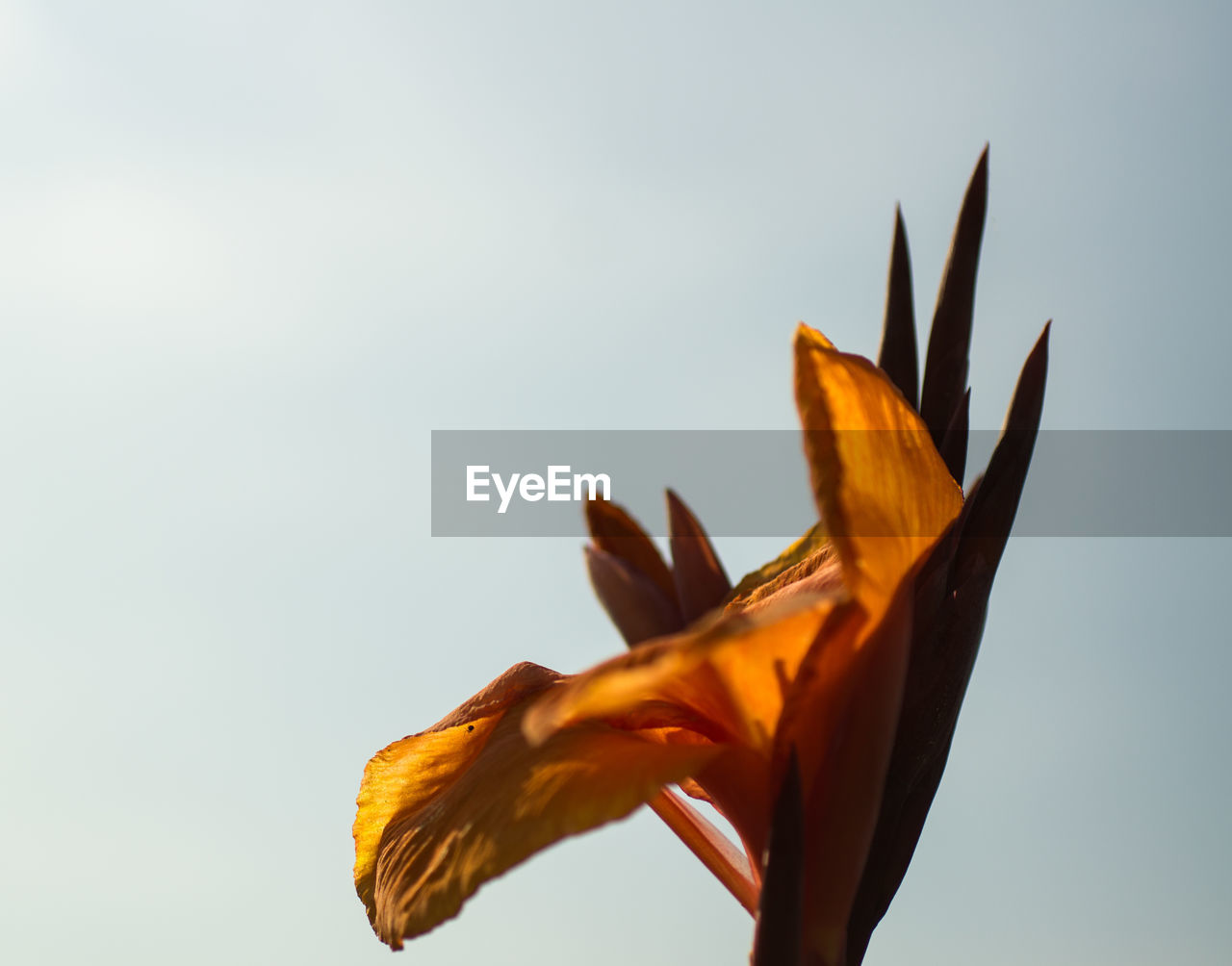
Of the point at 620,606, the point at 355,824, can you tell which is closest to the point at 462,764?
the point at 355,824

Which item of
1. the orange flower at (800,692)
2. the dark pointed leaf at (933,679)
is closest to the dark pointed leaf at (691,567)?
the orange flower at (800,692)

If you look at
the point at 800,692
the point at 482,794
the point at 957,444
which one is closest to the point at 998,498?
the point at 957,444

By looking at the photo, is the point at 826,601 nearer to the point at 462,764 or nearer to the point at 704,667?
the point at 704,667

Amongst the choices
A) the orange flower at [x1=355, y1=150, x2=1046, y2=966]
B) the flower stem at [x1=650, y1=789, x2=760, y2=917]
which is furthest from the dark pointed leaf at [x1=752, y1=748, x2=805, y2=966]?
the flower stem at [x1=650, y1=789, x2=760, y2=917]

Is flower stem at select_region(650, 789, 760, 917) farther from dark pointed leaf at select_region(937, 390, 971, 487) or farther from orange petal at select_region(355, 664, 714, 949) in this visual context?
dark pointed leaf at select_region(937, 390, 971, 487)

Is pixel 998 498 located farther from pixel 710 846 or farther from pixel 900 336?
pixel 710 846
